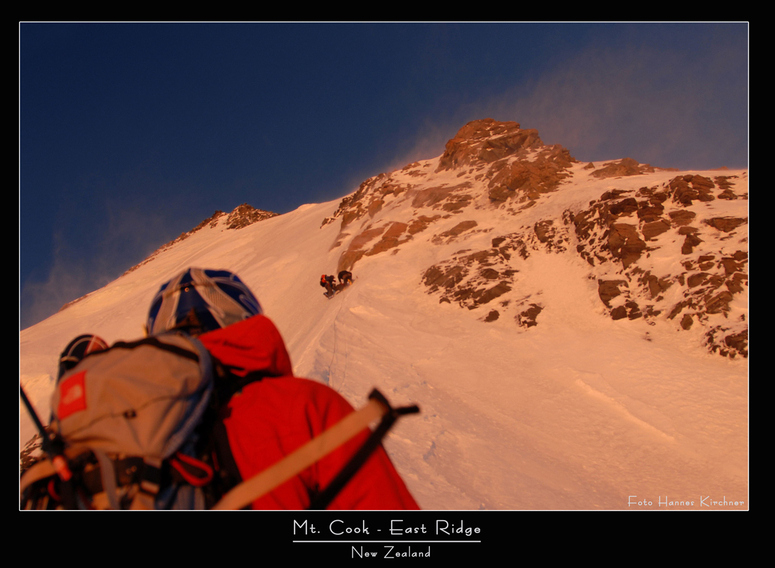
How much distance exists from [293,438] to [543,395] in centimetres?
715

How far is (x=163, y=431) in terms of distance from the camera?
1.12 m

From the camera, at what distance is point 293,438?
1.23 m

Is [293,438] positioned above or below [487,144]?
below

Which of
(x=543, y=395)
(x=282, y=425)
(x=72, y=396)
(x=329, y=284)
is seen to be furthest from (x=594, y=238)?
(x=72, y=396)

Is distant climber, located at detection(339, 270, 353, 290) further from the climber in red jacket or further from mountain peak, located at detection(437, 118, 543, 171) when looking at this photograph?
the climber in red jacket

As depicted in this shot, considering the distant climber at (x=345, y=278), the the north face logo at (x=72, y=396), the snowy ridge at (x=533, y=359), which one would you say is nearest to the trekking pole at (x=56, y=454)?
the the north face logo at (x=72, y=396)

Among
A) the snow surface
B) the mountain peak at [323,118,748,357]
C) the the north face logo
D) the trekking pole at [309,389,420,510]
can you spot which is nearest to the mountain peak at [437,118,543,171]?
the mountain peak at [323,118,748,357]

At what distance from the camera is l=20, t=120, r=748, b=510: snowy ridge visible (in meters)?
5.01

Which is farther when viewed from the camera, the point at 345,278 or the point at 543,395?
the point at 345,278

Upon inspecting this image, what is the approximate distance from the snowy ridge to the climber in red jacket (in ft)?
7.79

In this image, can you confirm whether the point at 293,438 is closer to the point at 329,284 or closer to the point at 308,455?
the point at 308,455
